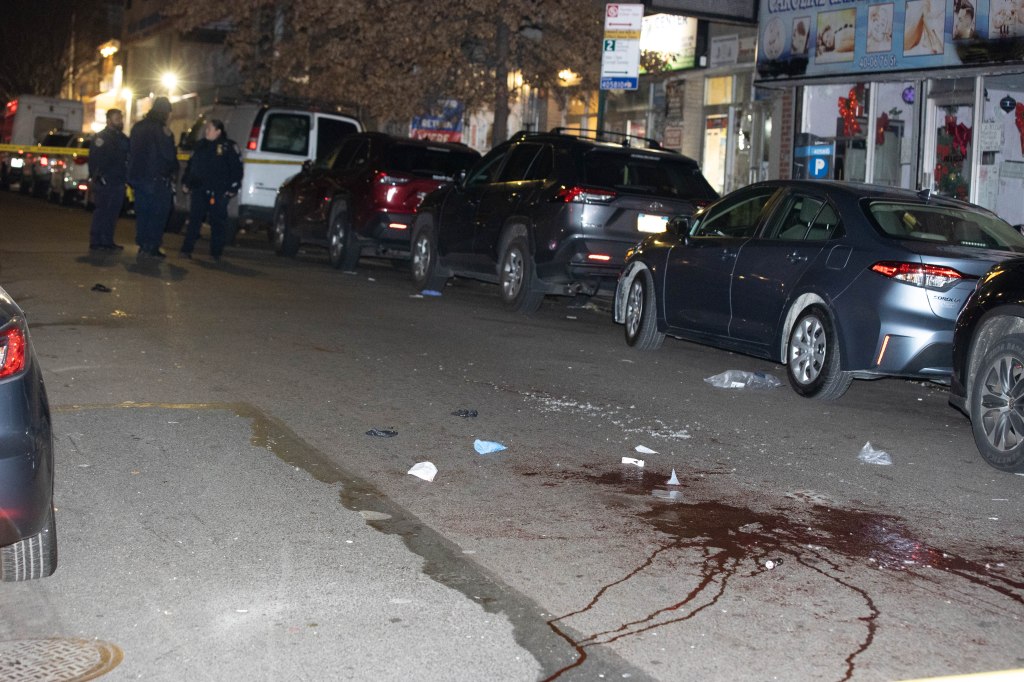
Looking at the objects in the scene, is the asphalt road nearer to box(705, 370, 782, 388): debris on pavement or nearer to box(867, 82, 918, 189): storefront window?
box(705, 370, 782, 388): debris on pavement

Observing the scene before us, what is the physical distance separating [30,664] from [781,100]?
1926 centimetres

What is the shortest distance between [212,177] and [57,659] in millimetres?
14736

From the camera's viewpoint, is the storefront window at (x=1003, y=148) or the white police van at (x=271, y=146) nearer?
the storefront window at (x=1003, y=148)

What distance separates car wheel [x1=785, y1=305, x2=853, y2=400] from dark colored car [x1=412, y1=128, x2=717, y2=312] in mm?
3107

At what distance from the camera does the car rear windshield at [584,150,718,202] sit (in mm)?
13789

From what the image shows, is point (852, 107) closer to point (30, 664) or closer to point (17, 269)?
point (17, 269)

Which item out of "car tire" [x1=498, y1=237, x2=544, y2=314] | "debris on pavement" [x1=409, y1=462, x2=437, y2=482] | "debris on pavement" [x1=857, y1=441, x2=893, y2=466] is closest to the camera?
"debris on pavement" [x1=409, y1=462, x2=437, y2=482]

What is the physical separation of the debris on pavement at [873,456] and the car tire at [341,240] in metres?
11.3

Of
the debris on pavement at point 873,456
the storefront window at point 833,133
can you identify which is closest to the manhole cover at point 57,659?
the debris on pavement at point 873,456

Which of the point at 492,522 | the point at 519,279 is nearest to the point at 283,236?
the point at 519,279

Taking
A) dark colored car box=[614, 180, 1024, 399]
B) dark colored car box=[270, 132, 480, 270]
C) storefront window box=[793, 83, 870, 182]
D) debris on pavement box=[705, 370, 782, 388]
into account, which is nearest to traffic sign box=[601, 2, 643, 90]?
dark colored car box=[270, 132, 480, 270]

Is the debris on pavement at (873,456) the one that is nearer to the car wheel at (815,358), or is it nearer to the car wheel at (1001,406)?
the car wheel at (1001,406)

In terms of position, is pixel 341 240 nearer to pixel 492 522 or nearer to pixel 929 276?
pixel 929 276

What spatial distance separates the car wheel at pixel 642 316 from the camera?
1193 centimetres
